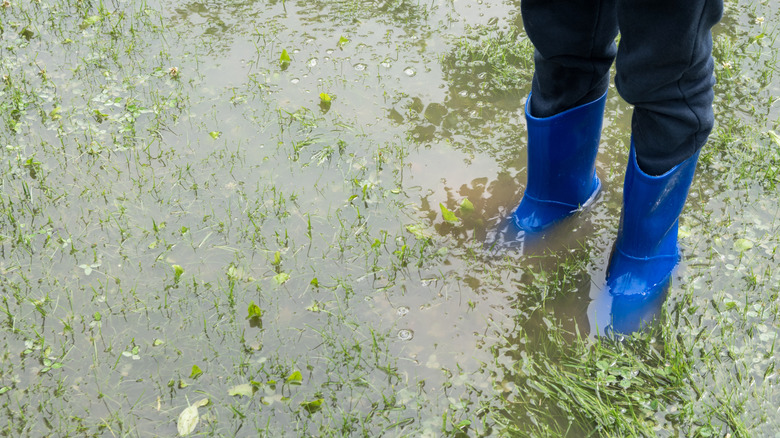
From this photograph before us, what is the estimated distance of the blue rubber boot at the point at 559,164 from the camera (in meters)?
2.48

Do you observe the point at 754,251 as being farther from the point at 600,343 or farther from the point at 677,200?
the point at 600,343

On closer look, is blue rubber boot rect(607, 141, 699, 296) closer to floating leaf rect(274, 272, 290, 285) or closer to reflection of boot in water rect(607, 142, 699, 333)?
reflection of boot in water rect(607, 142, 699, 333)

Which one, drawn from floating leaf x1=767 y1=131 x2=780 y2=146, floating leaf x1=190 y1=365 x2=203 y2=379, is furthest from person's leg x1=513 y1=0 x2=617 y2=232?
floating leaf x1=190 y1=365 x2=203 y2=379

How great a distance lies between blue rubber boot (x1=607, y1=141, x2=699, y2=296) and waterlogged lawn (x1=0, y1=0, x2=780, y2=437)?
4.6 inches

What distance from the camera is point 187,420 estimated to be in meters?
2.15

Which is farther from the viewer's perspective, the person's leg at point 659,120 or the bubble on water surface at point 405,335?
the bubble on water surface at point 405,335

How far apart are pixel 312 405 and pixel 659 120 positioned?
4.82ft

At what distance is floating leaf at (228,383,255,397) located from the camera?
2232 millimetres

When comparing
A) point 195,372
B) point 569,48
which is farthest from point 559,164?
point 195,372

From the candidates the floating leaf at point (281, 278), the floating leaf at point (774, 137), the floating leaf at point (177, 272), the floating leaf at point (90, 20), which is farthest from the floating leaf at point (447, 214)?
the floating leaf at point (90, 20)

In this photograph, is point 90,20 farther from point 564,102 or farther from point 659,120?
point 659,120

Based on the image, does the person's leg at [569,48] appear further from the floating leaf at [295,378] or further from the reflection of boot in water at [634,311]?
the floating leaf at [295,378]

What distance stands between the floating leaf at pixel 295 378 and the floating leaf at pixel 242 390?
0.13 metres

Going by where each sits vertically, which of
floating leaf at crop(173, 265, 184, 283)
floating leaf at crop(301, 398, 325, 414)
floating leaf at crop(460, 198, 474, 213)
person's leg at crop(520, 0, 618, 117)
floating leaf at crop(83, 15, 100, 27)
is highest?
person's leg at crop(520, 0, 618, 117)
